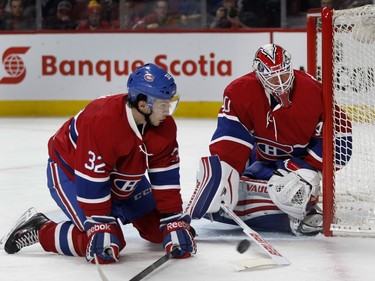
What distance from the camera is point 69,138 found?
332 centimetres

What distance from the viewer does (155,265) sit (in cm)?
300

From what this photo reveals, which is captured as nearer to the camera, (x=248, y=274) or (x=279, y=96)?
(x=248, y=274)

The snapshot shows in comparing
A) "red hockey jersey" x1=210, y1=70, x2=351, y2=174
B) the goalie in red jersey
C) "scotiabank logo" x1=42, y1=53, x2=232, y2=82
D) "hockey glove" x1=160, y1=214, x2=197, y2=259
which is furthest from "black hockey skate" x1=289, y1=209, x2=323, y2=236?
"scotiabank logo" x1=42, y1=53, x2=232, y2=82

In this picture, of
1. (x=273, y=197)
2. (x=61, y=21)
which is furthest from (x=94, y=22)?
(x=273, y=197)

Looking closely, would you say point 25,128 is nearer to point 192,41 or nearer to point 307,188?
point 192,41

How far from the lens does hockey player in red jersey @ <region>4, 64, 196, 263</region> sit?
310cm

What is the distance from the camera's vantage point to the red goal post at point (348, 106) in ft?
11.8

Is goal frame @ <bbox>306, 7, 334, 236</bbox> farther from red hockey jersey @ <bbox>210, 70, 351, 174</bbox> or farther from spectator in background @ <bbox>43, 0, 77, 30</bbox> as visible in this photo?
spectator in background @ <bbox>43, 0, 77, 30</bbox>

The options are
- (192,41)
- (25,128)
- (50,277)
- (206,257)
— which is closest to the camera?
(50,277)

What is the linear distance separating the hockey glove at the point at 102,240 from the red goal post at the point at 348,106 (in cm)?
89

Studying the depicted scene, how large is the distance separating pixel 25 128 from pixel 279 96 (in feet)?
14.4

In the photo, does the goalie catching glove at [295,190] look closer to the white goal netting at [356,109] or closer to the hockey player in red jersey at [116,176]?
the white goal netting at [356,109]

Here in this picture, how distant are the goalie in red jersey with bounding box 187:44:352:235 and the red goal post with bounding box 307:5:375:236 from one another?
0.20 ft

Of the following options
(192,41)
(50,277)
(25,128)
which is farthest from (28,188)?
(192,41)
